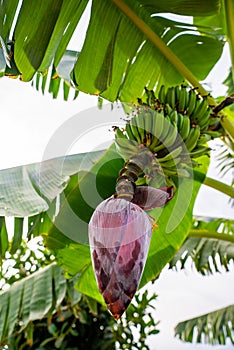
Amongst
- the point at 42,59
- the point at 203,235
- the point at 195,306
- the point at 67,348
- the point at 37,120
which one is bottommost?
the point at 195,306

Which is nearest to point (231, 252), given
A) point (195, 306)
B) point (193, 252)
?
point (193, 252)

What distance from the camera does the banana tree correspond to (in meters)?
0.94

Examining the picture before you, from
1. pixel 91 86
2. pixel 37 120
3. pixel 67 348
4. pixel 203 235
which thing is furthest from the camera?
pixel 67 348

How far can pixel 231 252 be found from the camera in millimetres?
1661

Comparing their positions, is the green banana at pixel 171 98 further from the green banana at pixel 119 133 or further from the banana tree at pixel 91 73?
the green banana at pixel 119 133

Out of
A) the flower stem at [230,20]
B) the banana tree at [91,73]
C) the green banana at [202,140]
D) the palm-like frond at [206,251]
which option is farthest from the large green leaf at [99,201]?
the palm-like frond at [206,251]

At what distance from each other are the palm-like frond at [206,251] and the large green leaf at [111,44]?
55cm

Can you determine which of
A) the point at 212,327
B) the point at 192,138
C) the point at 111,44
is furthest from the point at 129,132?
the point at 212,327

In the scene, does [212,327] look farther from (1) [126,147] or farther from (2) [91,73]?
(1) [126,147]

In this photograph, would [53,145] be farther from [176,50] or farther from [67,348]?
[67,348]

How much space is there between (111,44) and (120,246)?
67cm

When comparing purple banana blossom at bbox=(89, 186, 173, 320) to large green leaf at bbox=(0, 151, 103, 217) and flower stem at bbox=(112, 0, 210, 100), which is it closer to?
large green leaf at bbox=(0, 151, 103, 217)

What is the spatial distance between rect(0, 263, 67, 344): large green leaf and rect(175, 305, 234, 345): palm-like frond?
850 millimetres

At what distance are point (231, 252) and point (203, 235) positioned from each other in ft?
0.79
